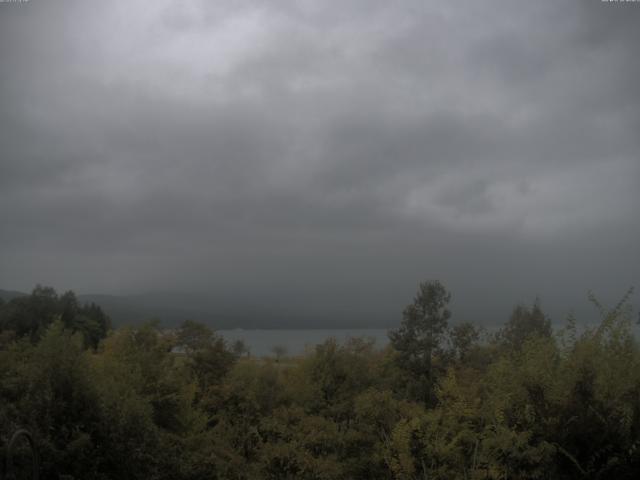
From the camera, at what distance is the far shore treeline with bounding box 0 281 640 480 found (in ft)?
38.8

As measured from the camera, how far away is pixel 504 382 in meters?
13.6

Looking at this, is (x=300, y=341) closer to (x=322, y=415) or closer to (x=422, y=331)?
(x=422, y=331)

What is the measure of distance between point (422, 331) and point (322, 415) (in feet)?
37.2

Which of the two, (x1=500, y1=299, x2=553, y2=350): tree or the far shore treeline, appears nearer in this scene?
the far shore treeline

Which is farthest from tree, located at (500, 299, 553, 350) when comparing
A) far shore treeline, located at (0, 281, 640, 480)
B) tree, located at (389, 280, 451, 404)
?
far shore treeline, located at (0, 281, 640, 480)

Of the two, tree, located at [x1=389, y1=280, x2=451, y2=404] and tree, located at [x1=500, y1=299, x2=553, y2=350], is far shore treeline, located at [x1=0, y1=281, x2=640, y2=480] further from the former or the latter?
tree, located at [x1=500, y1=299, x2=553, y2=350]

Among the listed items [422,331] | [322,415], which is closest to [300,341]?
[422,331]

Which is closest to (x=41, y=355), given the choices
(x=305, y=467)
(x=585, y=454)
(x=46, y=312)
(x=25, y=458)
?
(x=25, y=458)

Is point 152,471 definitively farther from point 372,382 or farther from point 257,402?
point 372,382

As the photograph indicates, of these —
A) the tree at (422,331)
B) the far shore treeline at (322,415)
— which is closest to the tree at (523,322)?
the tree at (422,331)

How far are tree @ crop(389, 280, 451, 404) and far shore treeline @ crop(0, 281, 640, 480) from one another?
5.24m

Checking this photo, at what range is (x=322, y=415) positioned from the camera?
81.6ft

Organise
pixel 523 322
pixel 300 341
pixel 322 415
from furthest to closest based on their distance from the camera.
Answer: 1. pixel 300 341
2. pixel 523 322
3. pixel 322 415

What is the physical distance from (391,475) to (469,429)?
5141mm
